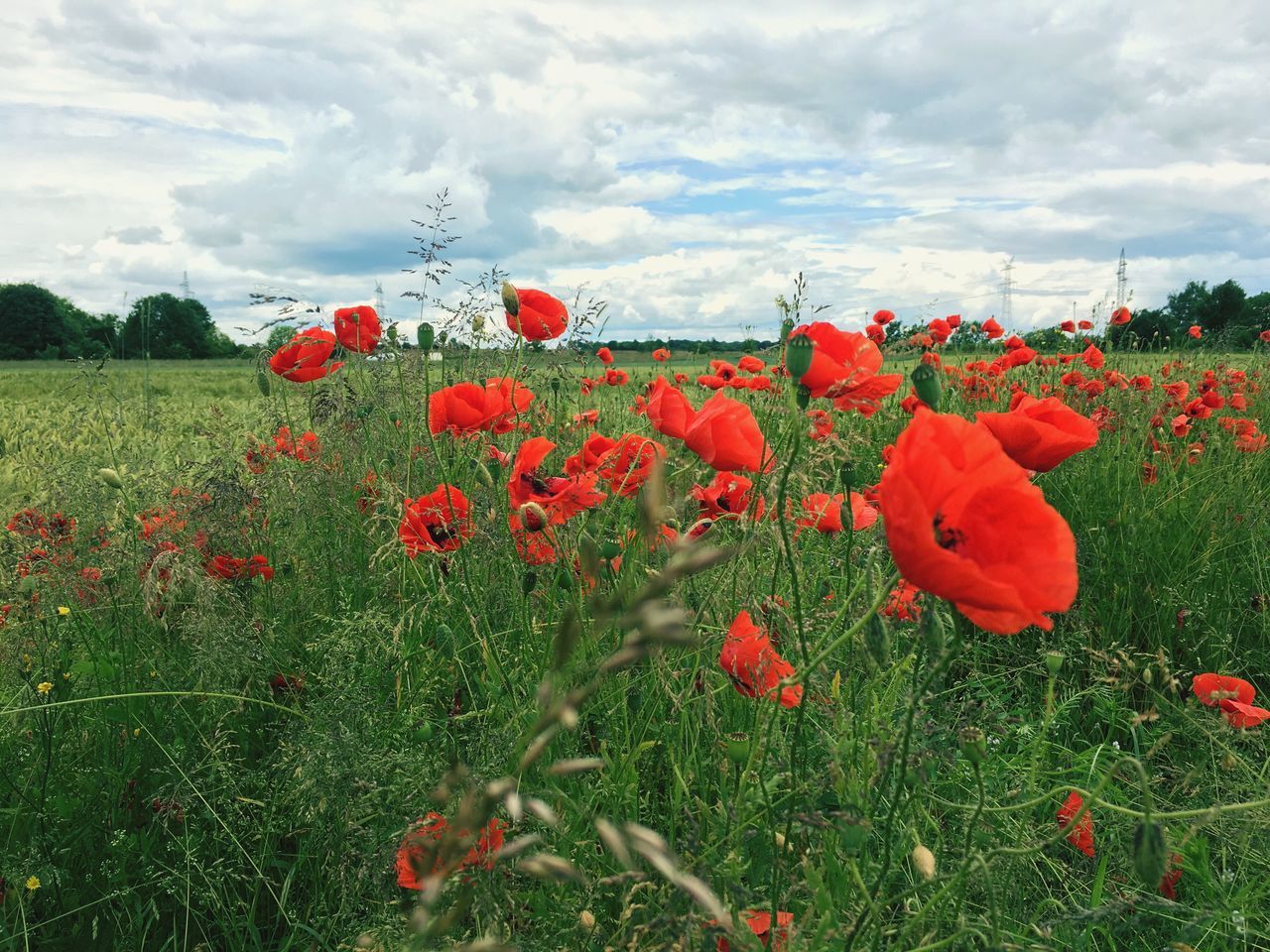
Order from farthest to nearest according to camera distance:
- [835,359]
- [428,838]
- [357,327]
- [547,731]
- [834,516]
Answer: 1. [357,327]
2. [834,516]
3. [835,359]
4. [428,838]
5. [547,731]

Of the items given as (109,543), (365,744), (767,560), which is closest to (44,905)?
(365,744)

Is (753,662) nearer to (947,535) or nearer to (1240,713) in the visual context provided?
(947,535)

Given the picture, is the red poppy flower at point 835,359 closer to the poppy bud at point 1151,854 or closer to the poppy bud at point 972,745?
the poppy bud at point 972,745

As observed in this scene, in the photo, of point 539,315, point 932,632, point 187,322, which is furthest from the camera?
point 187,322

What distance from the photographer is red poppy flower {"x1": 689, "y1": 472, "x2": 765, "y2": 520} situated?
1676 millimetres

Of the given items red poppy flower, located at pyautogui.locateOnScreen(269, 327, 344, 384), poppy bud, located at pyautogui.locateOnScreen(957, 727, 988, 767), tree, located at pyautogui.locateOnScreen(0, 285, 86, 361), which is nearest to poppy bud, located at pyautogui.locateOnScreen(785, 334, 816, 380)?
poppy bud, located at pyautogui.locateOnScreen(957, 727, 988, 767)

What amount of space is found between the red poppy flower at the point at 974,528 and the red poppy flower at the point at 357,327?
161 cm

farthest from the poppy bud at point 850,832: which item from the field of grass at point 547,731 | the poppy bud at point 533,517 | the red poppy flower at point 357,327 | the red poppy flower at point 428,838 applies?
the red poppy flower at point 357,327

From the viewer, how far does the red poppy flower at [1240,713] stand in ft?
5.50

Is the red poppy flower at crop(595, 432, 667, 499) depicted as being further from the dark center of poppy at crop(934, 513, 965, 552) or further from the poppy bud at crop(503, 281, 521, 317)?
the dark center of poppy at crop(934, 513, 965, 552)

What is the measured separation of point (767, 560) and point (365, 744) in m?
1.14

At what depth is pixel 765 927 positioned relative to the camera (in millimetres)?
1073

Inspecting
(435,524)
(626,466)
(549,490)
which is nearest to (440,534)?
(435,524)

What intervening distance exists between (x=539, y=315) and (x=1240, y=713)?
1.69m
